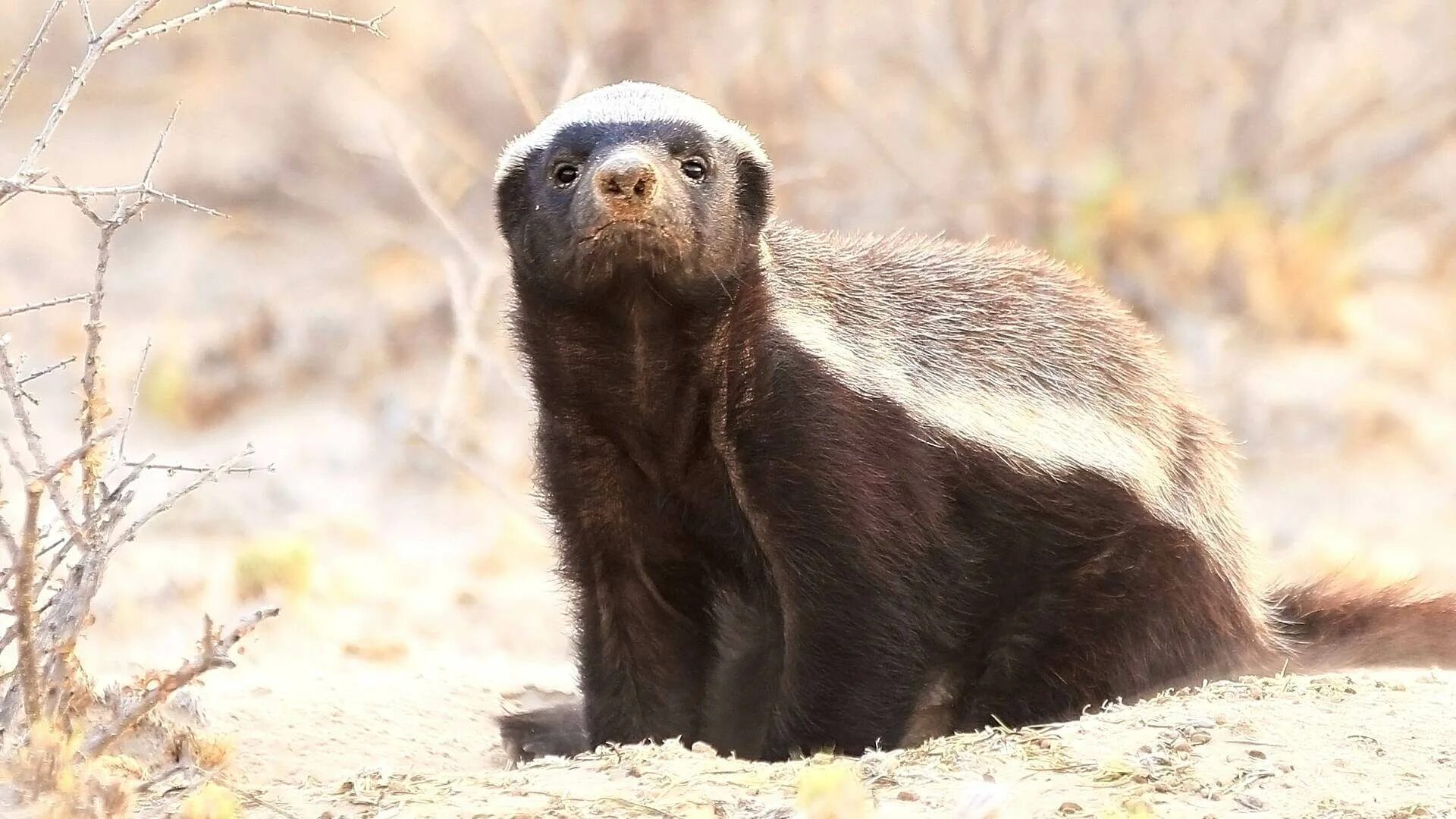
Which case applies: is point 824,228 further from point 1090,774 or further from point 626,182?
point 1090,774

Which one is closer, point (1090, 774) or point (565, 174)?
point (1090, 774)

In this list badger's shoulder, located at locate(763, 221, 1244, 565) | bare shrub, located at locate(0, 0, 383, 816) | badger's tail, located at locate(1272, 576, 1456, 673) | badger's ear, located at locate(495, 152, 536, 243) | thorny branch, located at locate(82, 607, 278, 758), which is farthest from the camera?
badger's tail, located at locate(1272, 576, 1456, 673)

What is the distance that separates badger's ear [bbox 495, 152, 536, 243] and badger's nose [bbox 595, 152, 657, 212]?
47cm

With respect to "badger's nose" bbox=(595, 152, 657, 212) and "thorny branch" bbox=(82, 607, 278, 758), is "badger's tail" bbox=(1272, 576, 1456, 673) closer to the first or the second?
"badger's nose" bbox=(595, 152, 657, 212)

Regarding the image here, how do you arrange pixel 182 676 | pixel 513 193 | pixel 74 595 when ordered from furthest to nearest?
pixel 513 193, pixel 74 595, pixel 182 676

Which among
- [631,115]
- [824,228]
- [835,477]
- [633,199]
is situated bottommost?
[835,477]

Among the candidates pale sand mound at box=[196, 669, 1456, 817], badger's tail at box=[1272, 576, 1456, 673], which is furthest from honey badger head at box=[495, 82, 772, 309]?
badger's tail at box=[1272, 576, 1456, 673]

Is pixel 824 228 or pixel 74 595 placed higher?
pixel 824 228

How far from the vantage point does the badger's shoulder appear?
14.4 feet

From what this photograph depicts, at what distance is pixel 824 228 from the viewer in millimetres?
9969

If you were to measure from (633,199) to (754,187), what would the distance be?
596 millimetres

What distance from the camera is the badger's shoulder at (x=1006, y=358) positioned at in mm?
4395

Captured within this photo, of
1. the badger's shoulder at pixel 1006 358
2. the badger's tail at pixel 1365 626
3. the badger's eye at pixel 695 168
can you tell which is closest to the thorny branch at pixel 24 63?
the badger's eye at pixel 695 168

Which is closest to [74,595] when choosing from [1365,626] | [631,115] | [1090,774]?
[631,115]
